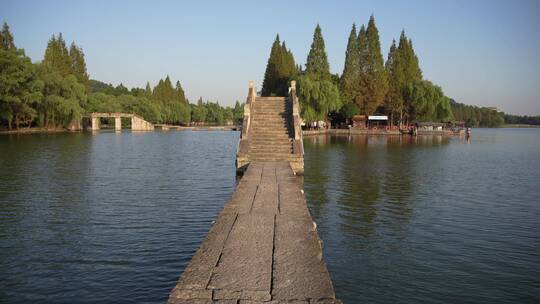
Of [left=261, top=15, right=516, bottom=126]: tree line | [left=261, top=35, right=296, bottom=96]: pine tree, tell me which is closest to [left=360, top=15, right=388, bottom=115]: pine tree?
[left=261, top=15, right=516, bottom=126]: tree line

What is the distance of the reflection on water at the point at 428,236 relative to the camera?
26.0 feet

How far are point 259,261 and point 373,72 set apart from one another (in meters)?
74.7

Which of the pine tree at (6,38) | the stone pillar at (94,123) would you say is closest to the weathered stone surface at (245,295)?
the pine tree at (6,38)

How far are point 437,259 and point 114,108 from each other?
291 feet

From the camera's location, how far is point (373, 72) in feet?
253

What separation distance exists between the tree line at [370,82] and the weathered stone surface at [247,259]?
61.0 metres

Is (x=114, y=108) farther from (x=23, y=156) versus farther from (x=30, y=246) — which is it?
(x=30, y=246)

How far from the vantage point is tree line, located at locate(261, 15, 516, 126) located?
74.1 metres

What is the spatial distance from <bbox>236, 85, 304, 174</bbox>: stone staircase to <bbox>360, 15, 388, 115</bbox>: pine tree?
52.6m

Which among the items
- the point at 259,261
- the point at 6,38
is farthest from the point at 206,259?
the point at 6,38

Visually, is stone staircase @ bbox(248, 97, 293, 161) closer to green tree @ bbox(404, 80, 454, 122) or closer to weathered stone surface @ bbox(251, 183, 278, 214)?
weathered stone surface @ bbox(251, 183, 278, 214)

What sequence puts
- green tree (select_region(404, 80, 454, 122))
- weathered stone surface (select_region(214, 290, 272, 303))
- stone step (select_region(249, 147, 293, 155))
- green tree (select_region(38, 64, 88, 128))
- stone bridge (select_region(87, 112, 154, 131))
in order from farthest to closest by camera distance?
stone bridge (select_region(87, 112, 154, 131))
green tree (select_region(404, 80, 454, 122))
green tree (select_region(38, 64, 88, 128))
stone step (select_region(249, 147, 293, 155))
weathered stone surface (select_region(214, 290, 272, 303))

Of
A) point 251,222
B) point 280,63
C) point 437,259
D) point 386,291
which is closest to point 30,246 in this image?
point 251,222

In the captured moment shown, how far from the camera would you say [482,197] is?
54.7ft
